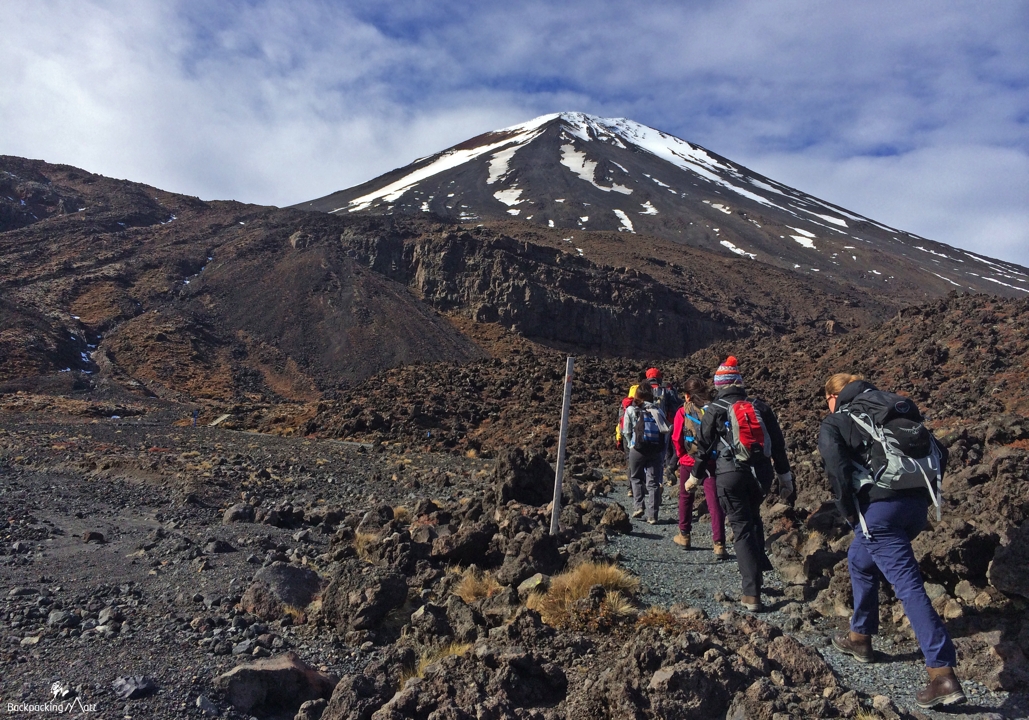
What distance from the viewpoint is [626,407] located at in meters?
7.71

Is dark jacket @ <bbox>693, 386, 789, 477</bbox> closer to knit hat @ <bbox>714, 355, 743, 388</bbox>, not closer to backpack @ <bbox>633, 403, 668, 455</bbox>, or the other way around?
knit hat @ <bbox>714, 355, 743, 388</bbox>

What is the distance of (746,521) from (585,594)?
1.23m

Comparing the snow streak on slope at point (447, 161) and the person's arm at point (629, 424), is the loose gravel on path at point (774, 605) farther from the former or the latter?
the snow streak on slope at point (447, 161)

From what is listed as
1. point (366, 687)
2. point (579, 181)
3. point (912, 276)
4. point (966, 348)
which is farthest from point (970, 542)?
point (579, 181)

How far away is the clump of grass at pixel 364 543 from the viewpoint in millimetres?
6238

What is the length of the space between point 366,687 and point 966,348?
15.3 metres

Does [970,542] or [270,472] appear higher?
[970,542]

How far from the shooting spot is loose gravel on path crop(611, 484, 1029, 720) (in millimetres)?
3334

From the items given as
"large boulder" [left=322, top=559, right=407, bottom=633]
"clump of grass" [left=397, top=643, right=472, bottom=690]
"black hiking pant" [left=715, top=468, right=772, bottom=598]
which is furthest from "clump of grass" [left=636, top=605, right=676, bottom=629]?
"large boulder" [left=322, top=559, right=407, bottom=633]

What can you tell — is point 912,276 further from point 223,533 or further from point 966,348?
point 223,533

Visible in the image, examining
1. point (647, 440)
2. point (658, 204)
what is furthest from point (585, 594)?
point (658, 204)

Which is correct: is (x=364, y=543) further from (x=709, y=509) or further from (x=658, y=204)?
(x=658, y=204)

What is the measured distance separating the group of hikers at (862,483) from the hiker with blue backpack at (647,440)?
6.97ft

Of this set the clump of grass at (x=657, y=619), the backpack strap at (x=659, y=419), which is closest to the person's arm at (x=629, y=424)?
the backpack strap at (x=659, y=419)
